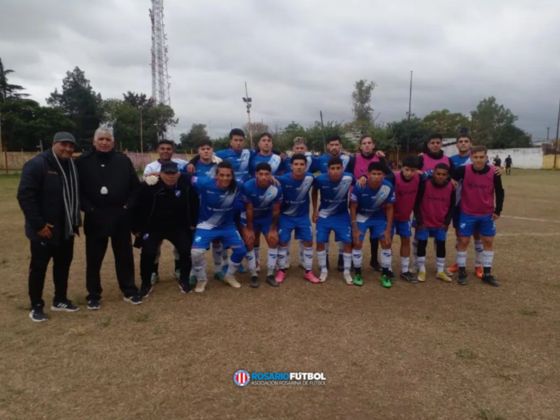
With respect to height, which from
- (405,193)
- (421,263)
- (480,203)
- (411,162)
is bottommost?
(421,263)

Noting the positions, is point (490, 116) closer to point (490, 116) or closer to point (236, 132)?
point (490, 116)

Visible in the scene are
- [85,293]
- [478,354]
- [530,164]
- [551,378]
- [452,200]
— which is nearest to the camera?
[551,378]

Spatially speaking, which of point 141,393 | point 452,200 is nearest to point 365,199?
point 452,200

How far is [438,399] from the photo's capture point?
3.05 metres

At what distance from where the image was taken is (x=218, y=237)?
5523 millimetres

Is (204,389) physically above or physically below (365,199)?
below

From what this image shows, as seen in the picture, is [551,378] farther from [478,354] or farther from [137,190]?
[137,190]

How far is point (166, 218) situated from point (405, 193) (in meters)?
3.49

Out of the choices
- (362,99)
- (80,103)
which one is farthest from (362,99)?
(80,103)

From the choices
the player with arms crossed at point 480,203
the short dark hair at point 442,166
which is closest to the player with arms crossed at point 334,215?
the short dark hair at point 442,166

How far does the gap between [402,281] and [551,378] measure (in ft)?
8.89

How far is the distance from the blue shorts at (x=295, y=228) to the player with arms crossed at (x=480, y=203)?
2.34 m

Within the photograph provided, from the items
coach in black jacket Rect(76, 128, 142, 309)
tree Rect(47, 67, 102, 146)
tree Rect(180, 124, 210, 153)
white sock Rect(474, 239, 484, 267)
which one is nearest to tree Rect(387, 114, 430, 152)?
tree Rect(180, 124, 210, 153)

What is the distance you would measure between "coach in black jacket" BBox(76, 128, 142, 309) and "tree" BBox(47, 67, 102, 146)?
47227mm
